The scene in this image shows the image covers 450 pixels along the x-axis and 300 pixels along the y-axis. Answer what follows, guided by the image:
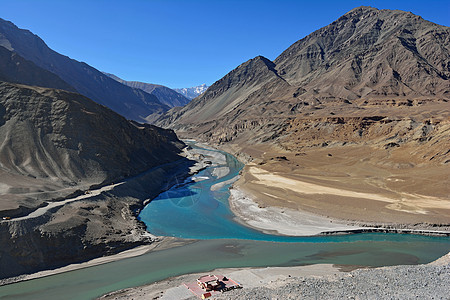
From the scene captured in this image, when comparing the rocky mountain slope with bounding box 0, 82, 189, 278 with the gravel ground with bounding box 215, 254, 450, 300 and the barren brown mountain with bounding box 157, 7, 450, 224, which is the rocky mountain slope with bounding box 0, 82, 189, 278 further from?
the barren brown mountain with bounding box 157, 7, 450, 224

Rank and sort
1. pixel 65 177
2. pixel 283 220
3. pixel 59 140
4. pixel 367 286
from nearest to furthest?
1. pixel 367 286
2. pixel 283 220
3. pixel 65 177
4. pixel 59 140

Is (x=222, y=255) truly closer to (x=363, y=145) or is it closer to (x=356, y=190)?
(x=356, y=190)

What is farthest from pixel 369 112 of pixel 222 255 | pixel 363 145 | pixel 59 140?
pixel 59 140

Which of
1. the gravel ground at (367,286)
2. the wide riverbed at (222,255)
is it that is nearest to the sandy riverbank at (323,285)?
the gravel ground at (367,286)

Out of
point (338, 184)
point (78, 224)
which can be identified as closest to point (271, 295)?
point (78, 224)

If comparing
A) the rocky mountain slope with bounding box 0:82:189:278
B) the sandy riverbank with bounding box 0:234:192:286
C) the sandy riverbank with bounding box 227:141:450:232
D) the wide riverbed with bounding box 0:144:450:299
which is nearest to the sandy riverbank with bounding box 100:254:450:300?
the wide riverbed with bounding box 0:144:450:299

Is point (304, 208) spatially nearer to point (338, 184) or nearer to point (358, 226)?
point (358, 226)

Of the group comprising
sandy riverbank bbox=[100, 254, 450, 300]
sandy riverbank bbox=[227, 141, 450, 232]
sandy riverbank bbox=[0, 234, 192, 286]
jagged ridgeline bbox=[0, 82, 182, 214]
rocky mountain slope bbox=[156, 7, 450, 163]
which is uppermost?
rocky mountain slope bbox=[156, 7, 450, 163]
